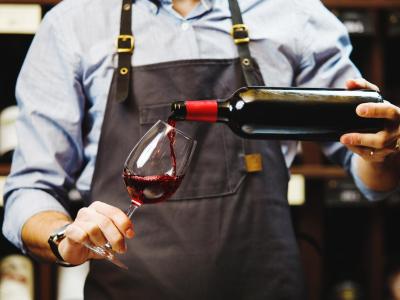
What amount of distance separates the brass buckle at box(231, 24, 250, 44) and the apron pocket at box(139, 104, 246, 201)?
191 mm

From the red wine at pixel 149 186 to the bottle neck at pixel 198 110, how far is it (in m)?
0.10

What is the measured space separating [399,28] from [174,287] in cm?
136

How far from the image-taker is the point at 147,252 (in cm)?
134

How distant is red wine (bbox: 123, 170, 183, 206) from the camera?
106cm

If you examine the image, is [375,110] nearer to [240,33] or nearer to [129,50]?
[240,33]

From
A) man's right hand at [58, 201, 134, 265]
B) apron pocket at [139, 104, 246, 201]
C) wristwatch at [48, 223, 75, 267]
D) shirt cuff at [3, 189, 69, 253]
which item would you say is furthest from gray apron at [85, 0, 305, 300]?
man's right hand at [58, 201, 134, 265]

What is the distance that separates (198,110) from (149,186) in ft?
0.48

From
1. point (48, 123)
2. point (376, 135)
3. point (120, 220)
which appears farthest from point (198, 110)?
point (48, 123)

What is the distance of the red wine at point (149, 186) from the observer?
106 cm

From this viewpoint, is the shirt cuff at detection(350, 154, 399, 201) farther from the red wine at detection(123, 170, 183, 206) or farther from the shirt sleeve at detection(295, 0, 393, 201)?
the red wine at detection(123, 170, 183, 206)

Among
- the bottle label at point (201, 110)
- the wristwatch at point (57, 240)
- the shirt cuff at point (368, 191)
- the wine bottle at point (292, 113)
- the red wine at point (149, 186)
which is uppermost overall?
the bottle label at point (201, 110)

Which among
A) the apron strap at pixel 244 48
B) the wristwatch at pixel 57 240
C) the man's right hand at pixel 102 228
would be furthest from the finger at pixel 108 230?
the apron strap at pixel 244 48

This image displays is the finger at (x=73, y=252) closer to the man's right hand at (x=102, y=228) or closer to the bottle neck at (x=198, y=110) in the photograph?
the man's right hand at (x=102, y=228)

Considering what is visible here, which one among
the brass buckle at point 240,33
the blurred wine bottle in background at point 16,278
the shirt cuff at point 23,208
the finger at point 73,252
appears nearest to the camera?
the finger at point 73,252
